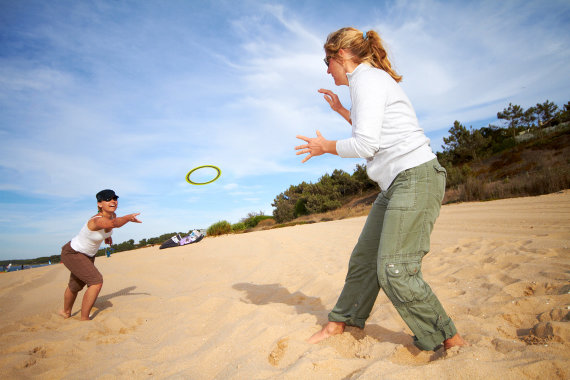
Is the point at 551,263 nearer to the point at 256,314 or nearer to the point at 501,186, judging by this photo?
the point at 256,314

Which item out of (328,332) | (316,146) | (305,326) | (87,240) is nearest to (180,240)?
(87,240)

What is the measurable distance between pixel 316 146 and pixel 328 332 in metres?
1.47

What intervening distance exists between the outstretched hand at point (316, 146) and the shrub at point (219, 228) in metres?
15.2

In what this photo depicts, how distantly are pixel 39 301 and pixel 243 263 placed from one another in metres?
3.65

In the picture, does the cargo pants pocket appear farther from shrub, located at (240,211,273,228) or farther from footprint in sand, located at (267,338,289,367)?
shrub, located at (240,211,273,228)

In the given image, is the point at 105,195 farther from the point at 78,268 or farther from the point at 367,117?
the point at 367,117

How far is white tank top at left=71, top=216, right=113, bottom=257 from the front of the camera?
13.4 feet

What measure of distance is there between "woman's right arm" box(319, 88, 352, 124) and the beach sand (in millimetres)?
1908

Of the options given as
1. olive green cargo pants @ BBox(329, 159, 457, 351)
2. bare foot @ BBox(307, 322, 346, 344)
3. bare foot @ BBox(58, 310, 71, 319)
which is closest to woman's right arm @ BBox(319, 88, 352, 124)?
olive green cargo pants @ BBox(329, 159, 457, 351)

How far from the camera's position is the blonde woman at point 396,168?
183 cm

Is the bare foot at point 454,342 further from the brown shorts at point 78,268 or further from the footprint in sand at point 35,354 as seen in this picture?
the brown shorts at point 78,268

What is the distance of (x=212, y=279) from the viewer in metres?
5.39

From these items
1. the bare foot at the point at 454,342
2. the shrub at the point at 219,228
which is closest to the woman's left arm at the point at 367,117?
the bare foot at the point at 454,342

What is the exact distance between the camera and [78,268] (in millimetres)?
4004
